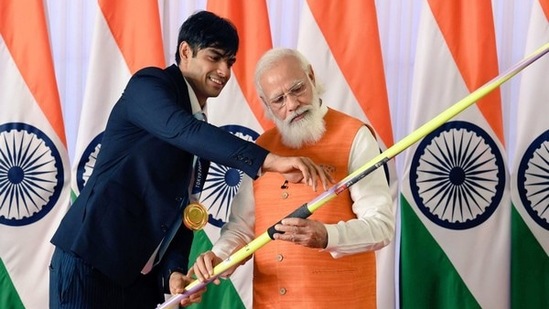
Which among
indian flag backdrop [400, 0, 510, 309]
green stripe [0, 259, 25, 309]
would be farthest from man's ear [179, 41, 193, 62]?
green stripe [0, 259, 25, 309]

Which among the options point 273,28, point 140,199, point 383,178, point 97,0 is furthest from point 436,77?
point 140,199

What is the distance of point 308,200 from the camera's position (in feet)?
6.74

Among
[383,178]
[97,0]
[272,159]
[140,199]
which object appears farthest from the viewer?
[97,0]

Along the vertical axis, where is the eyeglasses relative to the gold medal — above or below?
above

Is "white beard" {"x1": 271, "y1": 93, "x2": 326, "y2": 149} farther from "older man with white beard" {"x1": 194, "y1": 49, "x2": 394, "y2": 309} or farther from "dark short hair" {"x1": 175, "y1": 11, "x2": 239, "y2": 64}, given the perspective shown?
"dark short hair" {"x1": 175, "y1": 11, "x2": 239, "y2": 64}

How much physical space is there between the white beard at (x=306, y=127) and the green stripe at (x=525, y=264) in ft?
3.85

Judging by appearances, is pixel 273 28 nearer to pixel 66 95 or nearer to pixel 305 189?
pixel 66 95

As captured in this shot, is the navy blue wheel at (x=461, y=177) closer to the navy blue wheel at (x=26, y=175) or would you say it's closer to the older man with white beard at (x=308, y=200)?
the older man with white beard at (x=308, y=200)

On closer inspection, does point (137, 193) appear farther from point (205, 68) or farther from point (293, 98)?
point (293, 98)

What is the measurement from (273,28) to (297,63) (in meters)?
0.93

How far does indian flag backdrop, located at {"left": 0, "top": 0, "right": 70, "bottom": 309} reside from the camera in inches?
113

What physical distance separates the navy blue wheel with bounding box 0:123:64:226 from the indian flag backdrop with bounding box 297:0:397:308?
0.99 meters

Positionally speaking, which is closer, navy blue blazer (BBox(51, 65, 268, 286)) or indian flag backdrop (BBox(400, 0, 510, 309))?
navy blue blazer (BBox(51, 65, 268, 286))

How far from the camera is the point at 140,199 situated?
1874 mm
